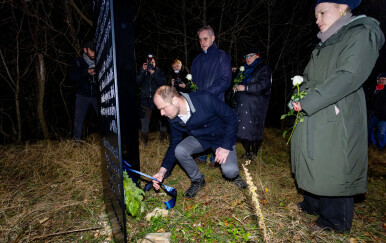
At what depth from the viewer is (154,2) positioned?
8461mm

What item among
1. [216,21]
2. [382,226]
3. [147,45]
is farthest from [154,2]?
[382,226]

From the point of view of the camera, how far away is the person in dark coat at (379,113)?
4781 mm

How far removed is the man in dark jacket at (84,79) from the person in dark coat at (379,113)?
6.33 meters

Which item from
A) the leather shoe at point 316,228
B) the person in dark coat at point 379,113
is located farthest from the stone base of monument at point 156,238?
the person in dark coat at point 379,113

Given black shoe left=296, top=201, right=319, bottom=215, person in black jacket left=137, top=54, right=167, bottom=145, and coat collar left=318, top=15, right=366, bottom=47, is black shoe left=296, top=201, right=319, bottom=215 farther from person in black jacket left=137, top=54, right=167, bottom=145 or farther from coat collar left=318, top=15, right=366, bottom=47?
person in black jacket left=137, top=54, right=167, bottom=145

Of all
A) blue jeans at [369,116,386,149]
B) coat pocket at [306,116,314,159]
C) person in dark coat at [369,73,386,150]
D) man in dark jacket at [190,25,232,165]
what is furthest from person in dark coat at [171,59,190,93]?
blue jeans at [369,116,386,149]

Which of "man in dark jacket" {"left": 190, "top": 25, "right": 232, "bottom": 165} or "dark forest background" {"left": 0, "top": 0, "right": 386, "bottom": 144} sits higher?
"dark forest background" {"left": 0, "top": 0, "right": 386, "bottom": 144}

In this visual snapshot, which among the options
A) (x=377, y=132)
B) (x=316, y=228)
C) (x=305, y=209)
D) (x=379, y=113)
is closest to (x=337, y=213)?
(x=316, y=228)

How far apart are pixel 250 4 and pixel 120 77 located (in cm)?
756

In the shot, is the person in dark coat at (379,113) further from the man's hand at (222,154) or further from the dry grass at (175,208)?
the man's hand at (222,154)

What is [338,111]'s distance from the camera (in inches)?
67.8

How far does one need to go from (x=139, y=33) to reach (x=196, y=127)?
753 centimetres

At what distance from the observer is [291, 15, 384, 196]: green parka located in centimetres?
161

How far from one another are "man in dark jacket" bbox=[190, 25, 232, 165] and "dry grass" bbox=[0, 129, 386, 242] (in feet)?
4.82
